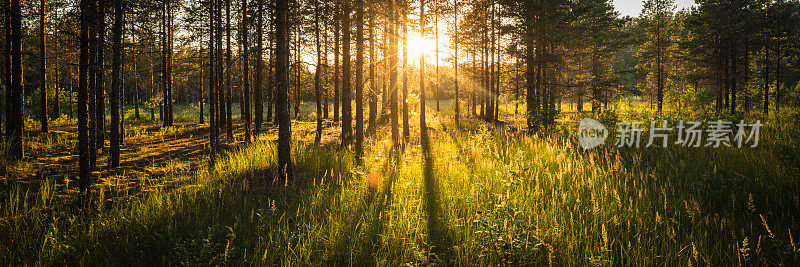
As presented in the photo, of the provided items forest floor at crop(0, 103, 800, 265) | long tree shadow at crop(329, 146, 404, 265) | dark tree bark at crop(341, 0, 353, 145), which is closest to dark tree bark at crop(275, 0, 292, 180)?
forest floor at crop(0, 103, 800, 265)

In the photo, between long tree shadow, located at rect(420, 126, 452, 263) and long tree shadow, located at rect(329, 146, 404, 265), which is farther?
long tree shadow, located at rect(420, 126, 452, 263)

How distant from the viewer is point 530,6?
16.8 meters

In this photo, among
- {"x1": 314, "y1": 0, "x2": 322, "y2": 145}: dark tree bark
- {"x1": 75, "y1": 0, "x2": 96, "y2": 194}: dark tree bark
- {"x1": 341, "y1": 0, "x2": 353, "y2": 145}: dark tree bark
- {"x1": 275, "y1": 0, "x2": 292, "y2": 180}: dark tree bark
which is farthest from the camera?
{"x1": 314, "y1": 0, "x2": 322, "y2": 145}: dark tree bark

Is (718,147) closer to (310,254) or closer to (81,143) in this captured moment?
(310,254)

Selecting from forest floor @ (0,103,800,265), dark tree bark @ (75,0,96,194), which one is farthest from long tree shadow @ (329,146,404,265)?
dark tree bark @ (75,0,96,194)

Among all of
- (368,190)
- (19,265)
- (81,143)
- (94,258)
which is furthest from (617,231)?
(81,143)

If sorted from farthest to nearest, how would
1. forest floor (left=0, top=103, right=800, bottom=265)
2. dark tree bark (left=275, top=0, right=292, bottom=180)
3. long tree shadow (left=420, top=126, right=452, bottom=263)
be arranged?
dark tree bark (left=275, top=0, right=292, bottom=180), long tree shadow (left=420, top=126, right=452, bottom=263), forest floor (left=0, top=103, right=800, bottom=265)

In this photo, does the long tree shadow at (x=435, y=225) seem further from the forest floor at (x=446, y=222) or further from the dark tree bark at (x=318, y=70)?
the dark tree bark at (x=318, y=70)

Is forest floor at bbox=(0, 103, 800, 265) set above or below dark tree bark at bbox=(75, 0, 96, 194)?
below

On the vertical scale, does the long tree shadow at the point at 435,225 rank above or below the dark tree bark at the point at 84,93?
below

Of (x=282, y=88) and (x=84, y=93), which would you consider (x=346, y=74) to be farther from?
(x=84, y=93)

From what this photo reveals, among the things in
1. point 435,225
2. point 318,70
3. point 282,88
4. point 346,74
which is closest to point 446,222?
point 435,225

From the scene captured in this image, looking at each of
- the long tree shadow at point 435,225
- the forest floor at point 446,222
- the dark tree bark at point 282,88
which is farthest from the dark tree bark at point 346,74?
the long tree shadow at point 435,225

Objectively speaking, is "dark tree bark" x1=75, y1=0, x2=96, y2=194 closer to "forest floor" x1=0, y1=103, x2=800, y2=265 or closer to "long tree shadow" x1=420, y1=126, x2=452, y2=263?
"forest floor" x1=0, y1=103, x2=800, y2=265
